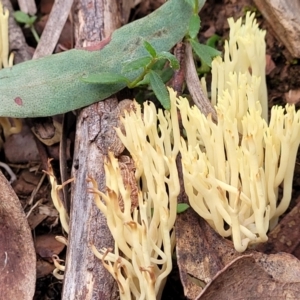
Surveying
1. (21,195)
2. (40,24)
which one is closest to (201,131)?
(21,195)

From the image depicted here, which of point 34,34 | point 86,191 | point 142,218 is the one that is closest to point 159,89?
point 86,191

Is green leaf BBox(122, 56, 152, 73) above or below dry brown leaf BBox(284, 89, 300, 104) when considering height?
above

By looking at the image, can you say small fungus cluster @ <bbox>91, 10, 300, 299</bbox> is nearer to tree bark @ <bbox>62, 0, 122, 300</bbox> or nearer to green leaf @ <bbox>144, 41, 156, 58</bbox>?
tree bark @ <bbox>62, 0, 122, 300</bbox>

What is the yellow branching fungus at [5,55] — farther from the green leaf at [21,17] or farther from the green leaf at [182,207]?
the green leaf at [182,207]

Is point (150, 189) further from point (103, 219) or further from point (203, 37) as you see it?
point (203, 37)

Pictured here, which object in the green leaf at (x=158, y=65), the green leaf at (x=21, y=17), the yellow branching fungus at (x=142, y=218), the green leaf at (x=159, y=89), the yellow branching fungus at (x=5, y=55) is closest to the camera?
the yellow branching fungus at (x=142, y=218)

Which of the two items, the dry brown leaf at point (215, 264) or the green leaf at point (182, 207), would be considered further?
the green leaf at point (182, 207)

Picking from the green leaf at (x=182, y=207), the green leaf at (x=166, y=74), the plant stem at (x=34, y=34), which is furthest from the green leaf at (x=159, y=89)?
the plant stem at (x=34, y=34)

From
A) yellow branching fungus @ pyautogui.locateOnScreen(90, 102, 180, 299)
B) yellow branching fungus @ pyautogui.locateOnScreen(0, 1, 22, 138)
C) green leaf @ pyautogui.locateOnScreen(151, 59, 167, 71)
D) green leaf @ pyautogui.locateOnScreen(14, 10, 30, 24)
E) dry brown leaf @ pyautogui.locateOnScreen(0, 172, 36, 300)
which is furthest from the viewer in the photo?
A: green leaf @ pyautogui.locateOnScreen(14, 10, 30, 24)

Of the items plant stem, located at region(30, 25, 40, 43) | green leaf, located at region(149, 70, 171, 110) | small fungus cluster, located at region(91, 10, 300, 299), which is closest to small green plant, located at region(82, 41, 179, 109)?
green leaf, located at region(149, 70, 171, 110)
